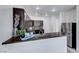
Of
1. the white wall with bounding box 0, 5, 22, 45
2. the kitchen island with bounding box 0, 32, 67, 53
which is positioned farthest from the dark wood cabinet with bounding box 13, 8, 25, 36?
the kitchen island with bounding box 0, 32, 67, 53

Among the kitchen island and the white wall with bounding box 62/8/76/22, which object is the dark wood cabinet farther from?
the white wall with bounding box 62/8/76/22

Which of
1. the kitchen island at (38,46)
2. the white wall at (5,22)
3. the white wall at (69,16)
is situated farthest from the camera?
the white wall at (69,16)

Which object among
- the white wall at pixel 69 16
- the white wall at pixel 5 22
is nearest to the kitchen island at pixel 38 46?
the white wall at pixel 5 22

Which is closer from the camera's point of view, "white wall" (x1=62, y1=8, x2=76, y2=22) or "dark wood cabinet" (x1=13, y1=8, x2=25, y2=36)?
"dark wood cabinet" (x1=13, y1=8, x2=25, y2=36)

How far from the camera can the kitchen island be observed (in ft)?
8.48

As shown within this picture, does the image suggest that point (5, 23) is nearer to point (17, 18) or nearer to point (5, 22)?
point (5, 22)

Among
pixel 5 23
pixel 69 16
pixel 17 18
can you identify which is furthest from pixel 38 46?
pixel 69 16

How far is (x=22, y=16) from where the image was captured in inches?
232

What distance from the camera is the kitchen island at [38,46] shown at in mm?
2586

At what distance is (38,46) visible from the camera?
310 centimetres

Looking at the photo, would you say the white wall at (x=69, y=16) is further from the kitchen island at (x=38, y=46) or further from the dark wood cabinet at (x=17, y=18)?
the dark wood cabinet at (x=17, y=18)

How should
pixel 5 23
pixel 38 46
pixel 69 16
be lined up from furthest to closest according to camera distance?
1. pixel 69 16
2. pixel 5 23
3. pixel 38 46

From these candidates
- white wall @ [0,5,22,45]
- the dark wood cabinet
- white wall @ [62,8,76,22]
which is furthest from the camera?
white wall @ [62,8,76,22]
